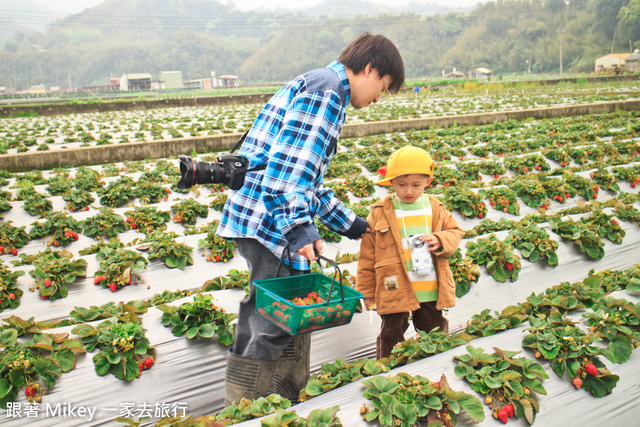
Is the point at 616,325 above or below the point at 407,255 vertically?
below

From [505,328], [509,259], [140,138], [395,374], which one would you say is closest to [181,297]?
[395,374]

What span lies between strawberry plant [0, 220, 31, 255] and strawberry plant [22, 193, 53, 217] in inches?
27.8

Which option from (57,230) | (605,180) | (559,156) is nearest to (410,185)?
(57,230)

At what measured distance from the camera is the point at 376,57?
202 cm

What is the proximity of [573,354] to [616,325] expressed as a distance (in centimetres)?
39

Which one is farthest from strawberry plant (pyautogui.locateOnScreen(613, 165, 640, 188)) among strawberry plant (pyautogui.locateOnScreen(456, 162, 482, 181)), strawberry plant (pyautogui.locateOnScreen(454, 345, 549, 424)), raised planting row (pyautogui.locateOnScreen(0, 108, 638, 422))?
strawberry plant (pyautogui.locateOnScreen(454, 345, 549, 424))

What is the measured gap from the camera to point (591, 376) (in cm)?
221

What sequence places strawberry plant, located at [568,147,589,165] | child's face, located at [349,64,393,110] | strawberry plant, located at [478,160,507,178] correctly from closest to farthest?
child's face, located at [349,64,393,110], strawberry plant, located at [478,160,507,178], strawberry plant, located at [568,147,589,165]

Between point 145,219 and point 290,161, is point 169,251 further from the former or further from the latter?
point 290,161

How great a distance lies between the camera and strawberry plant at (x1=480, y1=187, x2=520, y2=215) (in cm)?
512

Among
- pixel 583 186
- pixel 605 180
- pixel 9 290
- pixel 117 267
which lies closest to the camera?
pixel 9 290

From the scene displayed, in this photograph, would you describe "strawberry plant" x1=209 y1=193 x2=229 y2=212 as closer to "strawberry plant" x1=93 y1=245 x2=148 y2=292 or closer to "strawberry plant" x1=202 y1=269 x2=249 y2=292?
"strawberry plant" x1=93 y1=245 x2=148 y2=292

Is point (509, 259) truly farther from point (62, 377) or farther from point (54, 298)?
point (54, 298)

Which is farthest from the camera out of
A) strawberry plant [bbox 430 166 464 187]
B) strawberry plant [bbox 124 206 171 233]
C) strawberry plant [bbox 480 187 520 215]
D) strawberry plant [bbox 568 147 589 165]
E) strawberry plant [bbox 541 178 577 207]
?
strawberry plant [bbox 568 147 589 165]
